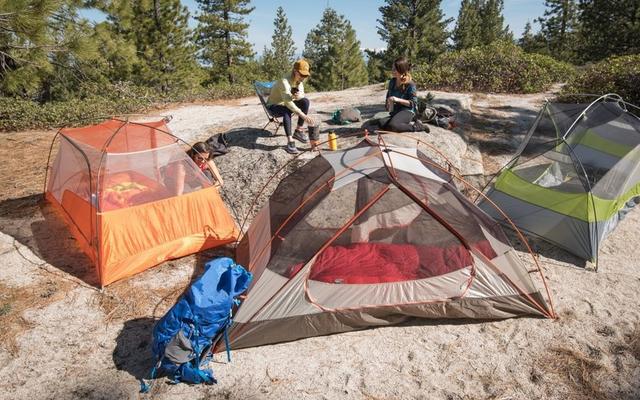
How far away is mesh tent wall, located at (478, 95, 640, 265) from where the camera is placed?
4977 millimetres

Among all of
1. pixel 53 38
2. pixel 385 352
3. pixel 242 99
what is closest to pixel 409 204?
pixel 385 352

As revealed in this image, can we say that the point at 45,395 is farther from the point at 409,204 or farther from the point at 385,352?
the point at 409,204

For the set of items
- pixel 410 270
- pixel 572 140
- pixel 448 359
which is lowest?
pixel 448 359

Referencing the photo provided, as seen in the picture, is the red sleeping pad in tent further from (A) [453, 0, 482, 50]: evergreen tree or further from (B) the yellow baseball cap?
(A) [453, 0, 482, 50]: evergreen tree

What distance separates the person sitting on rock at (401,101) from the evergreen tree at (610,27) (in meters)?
16.7

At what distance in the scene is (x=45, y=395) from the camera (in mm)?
3100

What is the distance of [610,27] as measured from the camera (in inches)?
725

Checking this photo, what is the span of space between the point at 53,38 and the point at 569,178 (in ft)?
31.0

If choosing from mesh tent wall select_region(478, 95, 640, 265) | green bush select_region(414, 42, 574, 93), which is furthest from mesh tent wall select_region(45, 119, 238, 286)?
green bush select_region(414, 42, 574, 93)

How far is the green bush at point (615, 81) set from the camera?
392 inches

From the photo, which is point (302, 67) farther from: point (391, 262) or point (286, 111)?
point (391, 262)

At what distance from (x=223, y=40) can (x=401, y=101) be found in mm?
22744

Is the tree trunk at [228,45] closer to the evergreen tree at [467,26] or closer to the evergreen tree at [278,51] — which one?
the evergreen tree at [278,51]

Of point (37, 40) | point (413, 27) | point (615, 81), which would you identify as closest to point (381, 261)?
point (37, 40)
